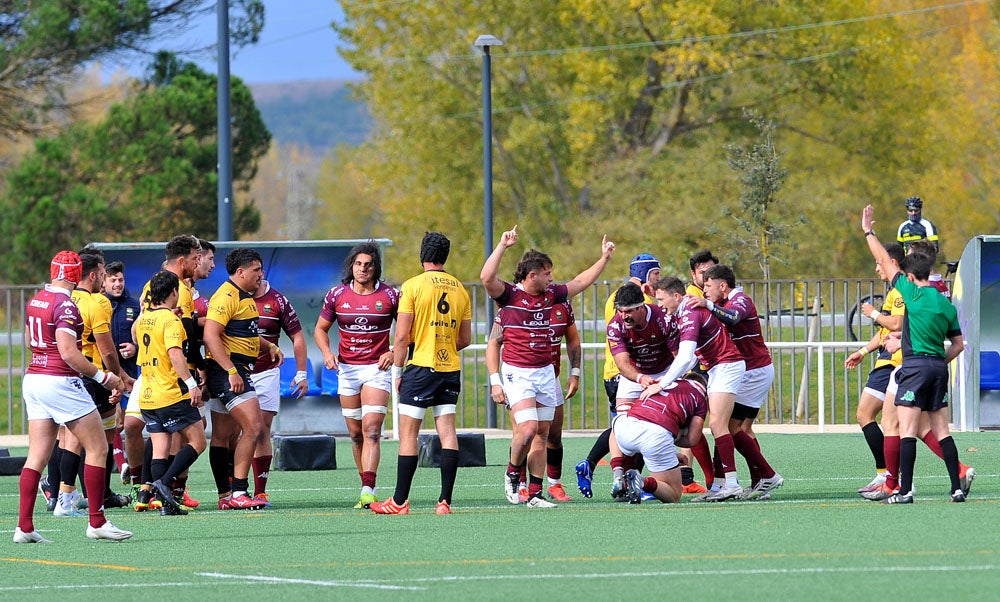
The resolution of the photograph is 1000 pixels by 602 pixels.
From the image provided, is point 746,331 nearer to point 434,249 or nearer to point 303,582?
point 434,249

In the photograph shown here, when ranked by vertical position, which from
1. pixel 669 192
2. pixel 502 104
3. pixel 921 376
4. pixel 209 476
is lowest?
pixel 209 476

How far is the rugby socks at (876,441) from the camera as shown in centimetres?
1212

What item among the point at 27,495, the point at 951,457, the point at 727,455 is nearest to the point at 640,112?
the point at 727,455

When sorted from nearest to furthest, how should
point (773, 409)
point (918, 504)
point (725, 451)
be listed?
point (918, 504) < point (725, 451) < point (773, 409)

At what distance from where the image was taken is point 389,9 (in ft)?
132

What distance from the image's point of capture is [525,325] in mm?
11656

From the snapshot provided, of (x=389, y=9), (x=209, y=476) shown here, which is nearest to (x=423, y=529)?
(x=209, y=476)

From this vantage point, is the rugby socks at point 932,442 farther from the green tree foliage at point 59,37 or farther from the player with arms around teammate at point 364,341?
the green tree foliage at point 59,37

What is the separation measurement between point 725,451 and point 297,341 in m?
3.46

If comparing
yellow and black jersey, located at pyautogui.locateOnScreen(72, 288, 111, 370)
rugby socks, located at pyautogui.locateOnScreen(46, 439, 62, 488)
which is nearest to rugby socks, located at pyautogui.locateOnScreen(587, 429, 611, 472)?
yellow and black jersey, located at pyautogui.locateOnScreen(72, 288, 111, 370)

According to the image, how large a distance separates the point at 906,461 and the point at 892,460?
447 mm

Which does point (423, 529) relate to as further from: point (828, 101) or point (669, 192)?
point (828, 101)

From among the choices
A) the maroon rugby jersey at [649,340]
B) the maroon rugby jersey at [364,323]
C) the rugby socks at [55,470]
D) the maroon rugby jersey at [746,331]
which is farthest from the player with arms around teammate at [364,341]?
the maroon rugby jersey at [746,331]

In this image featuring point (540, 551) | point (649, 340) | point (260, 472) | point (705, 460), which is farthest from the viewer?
point (260, 472)
